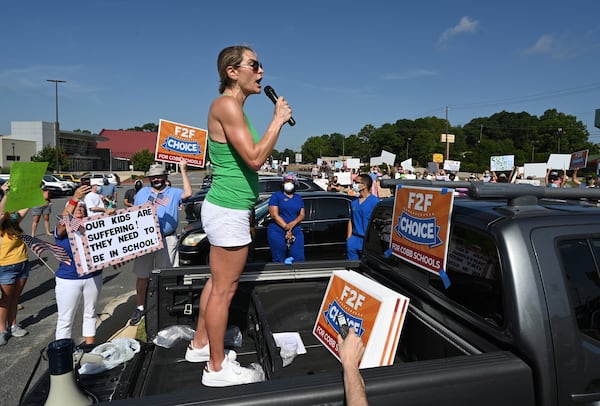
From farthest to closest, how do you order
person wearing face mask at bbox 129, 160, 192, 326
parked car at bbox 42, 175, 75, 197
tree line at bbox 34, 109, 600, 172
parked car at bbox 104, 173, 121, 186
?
tree line at bbox 34, 109, 600, 172
parked car at bbox 42, 175, 75, 197
parked car at bbox 104, 173, 121, 186
person wearing face mask at bbox 129, 160, 192, 326

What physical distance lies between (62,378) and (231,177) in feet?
3.74

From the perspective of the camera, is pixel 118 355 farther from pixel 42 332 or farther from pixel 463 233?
pixel 42 332

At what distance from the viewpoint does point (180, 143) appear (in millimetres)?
6316

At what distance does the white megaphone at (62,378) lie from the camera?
158cm

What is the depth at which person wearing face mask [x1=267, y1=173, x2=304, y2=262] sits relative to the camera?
6570 millimetres

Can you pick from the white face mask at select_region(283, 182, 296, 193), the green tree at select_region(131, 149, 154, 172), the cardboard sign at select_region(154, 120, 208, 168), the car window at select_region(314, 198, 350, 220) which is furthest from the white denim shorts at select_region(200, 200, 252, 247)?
the green tree at select_region(131, 149, 154, 172)

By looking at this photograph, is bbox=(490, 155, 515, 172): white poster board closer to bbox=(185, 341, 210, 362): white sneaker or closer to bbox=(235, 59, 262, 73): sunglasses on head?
bbox=(235, 59, 262, 73): sunglasses on head

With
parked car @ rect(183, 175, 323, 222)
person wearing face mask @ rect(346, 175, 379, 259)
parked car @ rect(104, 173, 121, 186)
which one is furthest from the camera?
parked car @ rect(104, 173, 121, 186)

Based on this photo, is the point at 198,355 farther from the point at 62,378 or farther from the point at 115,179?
the point at 115,179

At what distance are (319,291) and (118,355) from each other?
1.46m

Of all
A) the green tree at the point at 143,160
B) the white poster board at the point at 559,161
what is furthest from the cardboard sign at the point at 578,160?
the green tree at the point at 143,160

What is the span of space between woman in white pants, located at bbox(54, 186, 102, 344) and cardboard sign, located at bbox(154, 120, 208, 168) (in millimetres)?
2191

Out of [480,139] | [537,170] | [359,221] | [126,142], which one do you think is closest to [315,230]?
[359,221]

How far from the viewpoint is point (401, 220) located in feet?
8.38
